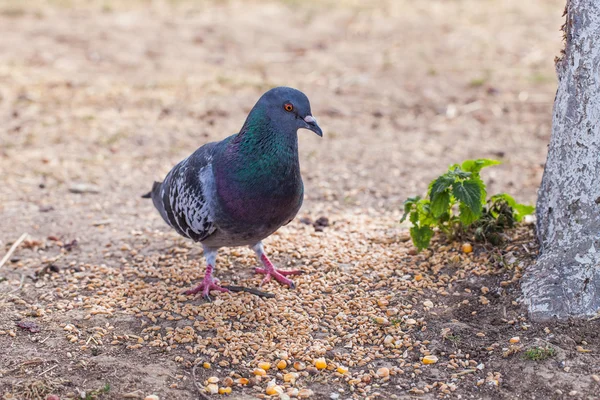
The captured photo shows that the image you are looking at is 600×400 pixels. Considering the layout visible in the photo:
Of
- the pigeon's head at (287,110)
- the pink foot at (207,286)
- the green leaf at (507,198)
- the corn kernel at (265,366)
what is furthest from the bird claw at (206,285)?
the green leaf at (507,198)

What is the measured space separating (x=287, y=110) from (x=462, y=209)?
124 cm

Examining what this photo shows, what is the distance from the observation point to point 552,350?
3645 mm

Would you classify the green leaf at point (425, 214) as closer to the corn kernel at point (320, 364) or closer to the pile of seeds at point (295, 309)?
the pile of seeds at point (295, 309)

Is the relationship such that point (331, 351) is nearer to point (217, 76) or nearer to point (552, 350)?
point (552, 350)

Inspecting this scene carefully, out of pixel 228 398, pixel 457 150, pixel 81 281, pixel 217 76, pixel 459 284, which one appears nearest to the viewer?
pixel 228 398

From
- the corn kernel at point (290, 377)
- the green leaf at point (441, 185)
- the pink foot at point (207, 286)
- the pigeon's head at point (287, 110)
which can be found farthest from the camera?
the pink foot at point (207, 286)

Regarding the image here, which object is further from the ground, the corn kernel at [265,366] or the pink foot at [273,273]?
the pink foot at [273,273]

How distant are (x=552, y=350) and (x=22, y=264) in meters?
3.48

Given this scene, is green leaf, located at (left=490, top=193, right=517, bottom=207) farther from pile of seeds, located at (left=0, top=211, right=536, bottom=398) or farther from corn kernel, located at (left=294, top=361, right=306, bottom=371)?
corn kernel, located at (left=294, top=361, right=306, bottom=371)

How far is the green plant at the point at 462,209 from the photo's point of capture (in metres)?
4.28

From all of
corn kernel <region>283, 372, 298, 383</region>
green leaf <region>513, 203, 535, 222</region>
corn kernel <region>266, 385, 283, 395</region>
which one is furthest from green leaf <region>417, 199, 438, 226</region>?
corn kernel <region>266, 385, 283, 395</region>

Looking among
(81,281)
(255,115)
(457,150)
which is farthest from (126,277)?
(457,150)

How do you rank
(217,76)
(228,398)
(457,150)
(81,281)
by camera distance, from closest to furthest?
(228,398) < (81,281) < (457,150) < (217,76)

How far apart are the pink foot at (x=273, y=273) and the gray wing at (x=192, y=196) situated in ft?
1.64
